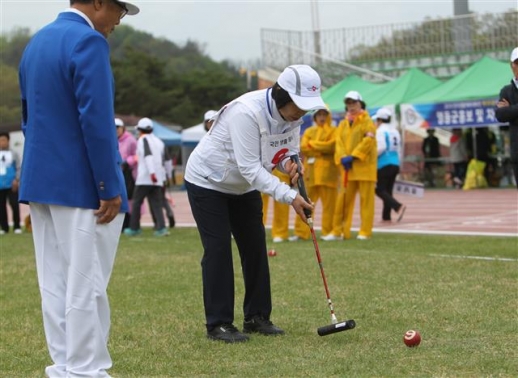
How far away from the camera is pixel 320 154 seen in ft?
46.1

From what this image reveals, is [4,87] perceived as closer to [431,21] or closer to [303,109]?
[431,21]

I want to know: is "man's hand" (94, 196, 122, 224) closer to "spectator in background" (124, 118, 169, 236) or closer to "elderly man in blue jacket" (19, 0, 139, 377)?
"elderly man in blue jacket" (19, 0, 139, 377)

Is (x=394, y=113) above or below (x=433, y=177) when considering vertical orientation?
above

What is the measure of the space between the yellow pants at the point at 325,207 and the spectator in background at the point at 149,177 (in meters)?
2.91

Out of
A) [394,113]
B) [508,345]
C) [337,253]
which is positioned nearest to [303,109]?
[508,345]

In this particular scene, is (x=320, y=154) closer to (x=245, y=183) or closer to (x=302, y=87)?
(x=245, y=183)

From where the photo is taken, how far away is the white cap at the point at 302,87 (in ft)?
20.1

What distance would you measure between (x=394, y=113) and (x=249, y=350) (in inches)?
860

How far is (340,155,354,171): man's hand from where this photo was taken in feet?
44.8

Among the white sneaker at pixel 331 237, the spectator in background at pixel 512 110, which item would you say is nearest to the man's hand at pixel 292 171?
the spectator in background at pixel 512 110

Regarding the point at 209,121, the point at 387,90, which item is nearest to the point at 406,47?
the point at 387,90

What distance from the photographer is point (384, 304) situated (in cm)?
782

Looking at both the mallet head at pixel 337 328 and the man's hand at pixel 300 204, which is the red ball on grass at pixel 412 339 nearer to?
the mallet head at pixel 337 328

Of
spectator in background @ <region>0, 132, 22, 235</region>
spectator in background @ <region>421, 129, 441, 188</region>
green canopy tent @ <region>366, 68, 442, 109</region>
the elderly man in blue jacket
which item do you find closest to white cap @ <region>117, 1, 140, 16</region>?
the elderly man in blue jacket
